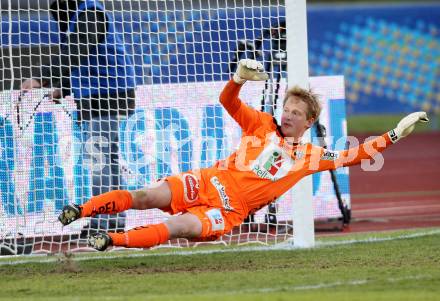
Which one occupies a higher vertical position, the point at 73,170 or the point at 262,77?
the point at 262,77

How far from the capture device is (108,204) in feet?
23.1

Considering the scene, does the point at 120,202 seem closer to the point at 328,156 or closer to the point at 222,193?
the point at 222,193

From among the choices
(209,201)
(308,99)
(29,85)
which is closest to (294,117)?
(308,99)

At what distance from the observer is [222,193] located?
7.43 m

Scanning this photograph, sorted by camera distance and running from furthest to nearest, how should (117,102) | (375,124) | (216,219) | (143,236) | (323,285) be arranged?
1. (375,124)
2. (117,102)
3. (216,219)
4. (143,236)
5. (323,285)

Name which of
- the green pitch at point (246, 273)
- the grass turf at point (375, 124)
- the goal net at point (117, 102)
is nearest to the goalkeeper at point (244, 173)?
the green pitch at point (246, 273)

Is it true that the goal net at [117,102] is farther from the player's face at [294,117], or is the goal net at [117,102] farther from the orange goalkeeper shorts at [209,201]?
the orange goalkeeper shorts at [209,201]

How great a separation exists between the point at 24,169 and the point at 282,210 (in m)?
2.50

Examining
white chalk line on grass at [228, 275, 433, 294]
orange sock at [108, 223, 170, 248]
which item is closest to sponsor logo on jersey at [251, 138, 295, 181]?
orange sock at [108, 223, 170, 248]

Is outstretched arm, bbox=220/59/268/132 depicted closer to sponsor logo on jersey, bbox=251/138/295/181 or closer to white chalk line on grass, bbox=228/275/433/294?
sponsor logo on jersey, bbox=251/138/295/181

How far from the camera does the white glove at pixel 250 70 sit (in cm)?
706

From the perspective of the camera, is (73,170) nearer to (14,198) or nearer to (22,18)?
(14,198)

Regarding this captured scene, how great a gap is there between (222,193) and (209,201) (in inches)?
4.7

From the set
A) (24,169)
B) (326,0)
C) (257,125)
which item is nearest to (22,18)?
(24,169)
